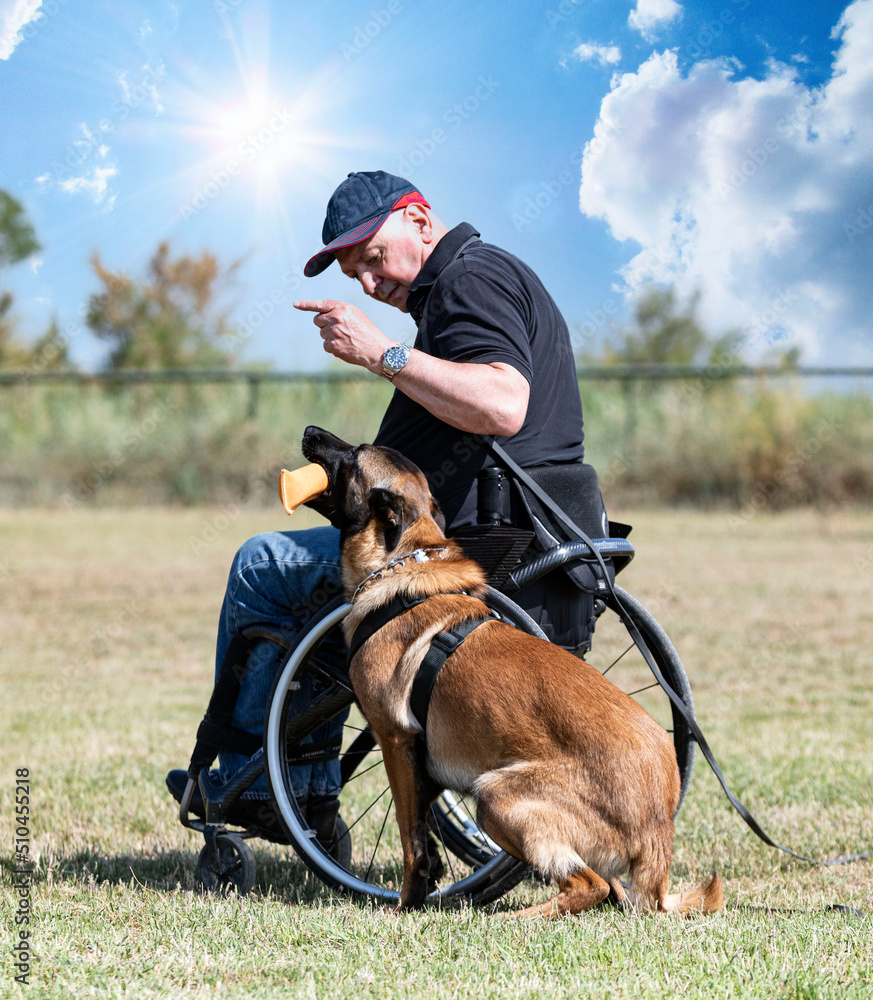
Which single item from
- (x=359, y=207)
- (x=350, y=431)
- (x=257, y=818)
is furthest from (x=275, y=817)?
(x=350, y=431)

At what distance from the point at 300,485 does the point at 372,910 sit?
1191 millimetres

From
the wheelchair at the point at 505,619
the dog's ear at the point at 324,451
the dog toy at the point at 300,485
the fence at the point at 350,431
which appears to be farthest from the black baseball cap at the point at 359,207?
the fence at the point at 350,431

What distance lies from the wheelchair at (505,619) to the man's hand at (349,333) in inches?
19.1

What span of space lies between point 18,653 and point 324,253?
5.81m

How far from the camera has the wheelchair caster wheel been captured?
3.22 m

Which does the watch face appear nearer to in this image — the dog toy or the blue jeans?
the dog toy

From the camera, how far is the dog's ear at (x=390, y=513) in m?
2.98

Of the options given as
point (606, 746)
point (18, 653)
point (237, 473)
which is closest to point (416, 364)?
point (606, 746)

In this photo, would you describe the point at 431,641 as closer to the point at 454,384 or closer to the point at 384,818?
the point at 454,384

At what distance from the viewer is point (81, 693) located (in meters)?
6.71

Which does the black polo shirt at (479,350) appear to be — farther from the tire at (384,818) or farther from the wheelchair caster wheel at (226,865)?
the wheelchair caster wheel at (226,865)

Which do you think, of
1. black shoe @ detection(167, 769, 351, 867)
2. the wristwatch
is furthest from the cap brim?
black shoe @ detection(167, 769, 351, 867)

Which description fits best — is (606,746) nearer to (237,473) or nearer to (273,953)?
(273,953)

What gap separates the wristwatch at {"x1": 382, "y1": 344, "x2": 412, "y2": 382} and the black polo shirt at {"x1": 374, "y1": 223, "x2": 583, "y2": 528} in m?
0.14
